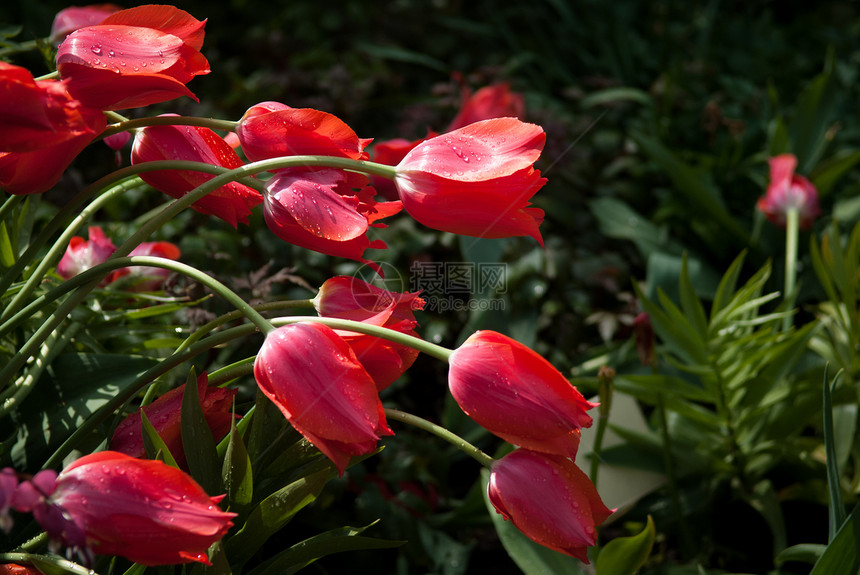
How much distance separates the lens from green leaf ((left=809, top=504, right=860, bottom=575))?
49cm

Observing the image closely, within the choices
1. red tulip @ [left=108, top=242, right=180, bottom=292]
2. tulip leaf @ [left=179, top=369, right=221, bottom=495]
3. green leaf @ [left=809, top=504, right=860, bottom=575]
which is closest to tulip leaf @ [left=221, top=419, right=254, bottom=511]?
tulip leaf @ [left=179, top=369, right=221, bottom=495]

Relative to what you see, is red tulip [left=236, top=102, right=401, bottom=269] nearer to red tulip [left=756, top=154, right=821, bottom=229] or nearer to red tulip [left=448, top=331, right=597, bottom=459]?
red tulip [left=448, top=331, right=597, bottom=459]

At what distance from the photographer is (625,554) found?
54 cm

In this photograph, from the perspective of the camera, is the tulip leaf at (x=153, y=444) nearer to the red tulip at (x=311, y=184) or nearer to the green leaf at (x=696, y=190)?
the red tulip at (x=311, y=184)

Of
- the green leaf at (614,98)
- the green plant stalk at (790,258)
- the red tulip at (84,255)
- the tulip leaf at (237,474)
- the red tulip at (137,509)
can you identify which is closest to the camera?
the red tulip at (137,509)

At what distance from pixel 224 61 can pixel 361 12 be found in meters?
0.39

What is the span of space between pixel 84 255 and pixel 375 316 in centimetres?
35

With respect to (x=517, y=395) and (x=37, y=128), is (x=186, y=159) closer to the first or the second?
(x=37, y=128)

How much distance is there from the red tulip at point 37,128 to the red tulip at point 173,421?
0.49ft

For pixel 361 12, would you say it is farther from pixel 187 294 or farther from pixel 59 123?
pixel 59 123

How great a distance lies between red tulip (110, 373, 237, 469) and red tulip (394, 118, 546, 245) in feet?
0.58

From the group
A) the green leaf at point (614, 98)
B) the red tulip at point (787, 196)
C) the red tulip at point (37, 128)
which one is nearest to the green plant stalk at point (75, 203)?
the red tulip at point (37, 128)

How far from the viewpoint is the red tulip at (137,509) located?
0.32 metres

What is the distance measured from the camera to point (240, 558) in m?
0.45
